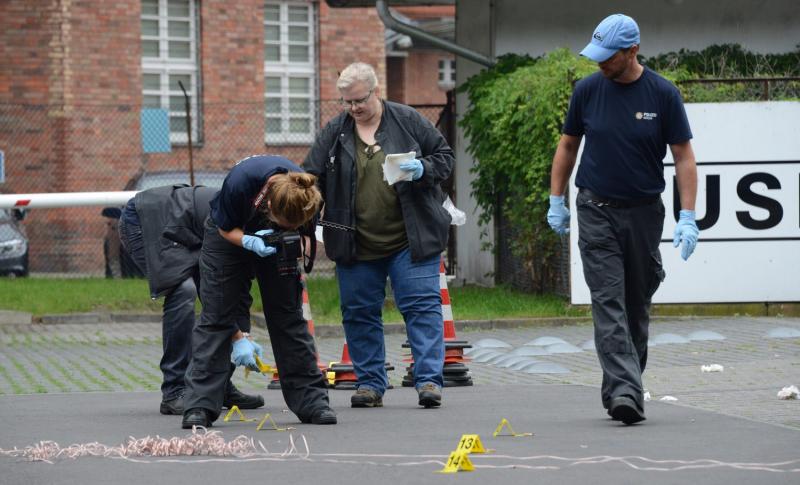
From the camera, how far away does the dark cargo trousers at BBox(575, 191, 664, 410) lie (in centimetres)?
819

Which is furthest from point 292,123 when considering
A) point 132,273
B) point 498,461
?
point 498,461

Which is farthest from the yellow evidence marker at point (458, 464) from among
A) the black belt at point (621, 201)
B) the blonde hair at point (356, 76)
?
the blonde hair at point (356, 76)

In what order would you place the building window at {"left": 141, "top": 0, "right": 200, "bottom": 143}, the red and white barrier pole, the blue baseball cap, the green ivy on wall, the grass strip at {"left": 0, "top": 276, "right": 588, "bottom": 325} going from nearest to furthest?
1. the blue baseball cap
2. the red and white barrier pole
3. the grass strip at {"left": 0, "top": 276, "right": 588, "bottom": 325}
4. the green ivy on wall
5. the building window at {"left": 141, "top": 0, "right": 200, "bottom": 143}

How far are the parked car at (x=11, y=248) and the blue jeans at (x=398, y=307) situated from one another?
14541mm

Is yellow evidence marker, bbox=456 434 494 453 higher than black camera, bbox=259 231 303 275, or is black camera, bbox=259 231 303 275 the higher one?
black camera, bbox=259 231 303 275

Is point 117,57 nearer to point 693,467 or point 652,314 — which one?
point 652,314

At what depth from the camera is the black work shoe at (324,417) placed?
853cm

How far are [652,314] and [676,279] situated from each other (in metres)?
0.50

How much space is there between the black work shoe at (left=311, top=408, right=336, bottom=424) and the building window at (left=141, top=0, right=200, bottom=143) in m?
21.7

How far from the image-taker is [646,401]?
940 centimetres

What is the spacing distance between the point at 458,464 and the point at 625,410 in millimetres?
1606

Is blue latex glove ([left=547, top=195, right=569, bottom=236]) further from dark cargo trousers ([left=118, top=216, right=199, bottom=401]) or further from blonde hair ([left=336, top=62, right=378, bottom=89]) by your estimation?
dark cargo trousers ([left=118, top=216, right=199, bottom=401])

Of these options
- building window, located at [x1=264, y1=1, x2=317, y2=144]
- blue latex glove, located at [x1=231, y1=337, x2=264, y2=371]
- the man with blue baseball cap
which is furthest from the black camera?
building window, located at [x1=264, y1=1, x2=317, y2=144]

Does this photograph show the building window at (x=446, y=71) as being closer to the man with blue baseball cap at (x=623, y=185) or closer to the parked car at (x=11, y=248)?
the parked car at (x=11, y=248)
